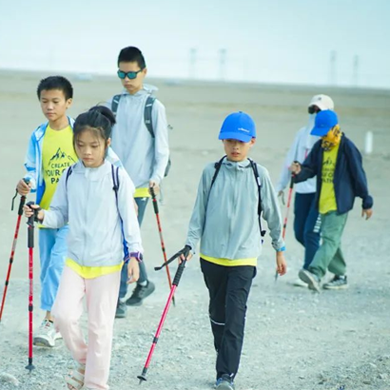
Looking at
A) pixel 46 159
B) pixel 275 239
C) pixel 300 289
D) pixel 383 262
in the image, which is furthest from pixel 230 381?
pixel 383 262

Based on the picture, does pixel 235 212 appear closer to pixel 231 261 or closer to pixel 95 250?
pixel 231 261

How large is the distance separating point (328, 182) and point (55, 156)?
342cm

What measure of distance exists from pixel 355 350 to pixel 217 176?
203 cm

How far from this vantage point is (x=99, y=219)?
18.1 feet

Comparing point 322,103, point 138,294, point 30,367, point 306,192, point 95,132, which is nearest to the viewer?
point 95,132

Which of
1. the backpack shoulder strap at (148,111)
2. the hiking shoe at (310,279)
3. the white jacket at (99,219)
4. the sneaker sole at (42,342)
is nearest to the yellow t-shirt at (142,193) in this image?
the backpack shoulder strap at (148,111)

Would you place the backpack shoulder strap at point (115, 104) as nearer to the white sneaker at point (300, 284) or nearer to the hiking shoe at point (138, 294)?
the hiking shoe at point (138, 294)

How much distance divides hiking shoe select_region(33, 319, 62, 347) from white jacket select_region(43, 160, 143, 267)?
151cm

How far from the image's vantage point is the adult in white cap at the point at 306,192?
977 cm

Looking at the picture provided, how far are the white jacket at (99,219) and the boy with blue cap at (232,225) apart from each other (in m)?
0.58

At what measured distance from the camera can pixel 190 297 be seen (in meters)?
8.99

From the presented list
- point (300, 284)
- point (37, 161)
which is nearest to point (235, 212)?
point (37, 161)

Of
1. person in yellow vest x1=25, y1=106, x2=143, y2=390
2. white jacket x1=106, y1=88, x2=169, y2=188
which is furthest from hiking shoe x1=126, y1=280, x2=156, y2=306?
person in yellow vest x1=25, y1=106, x2=143, y2=390

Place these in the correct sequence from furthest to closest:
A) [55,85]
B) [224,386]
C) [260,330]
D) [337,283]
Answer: [337,283] < [260,330] < [55,85] < [224,386]
